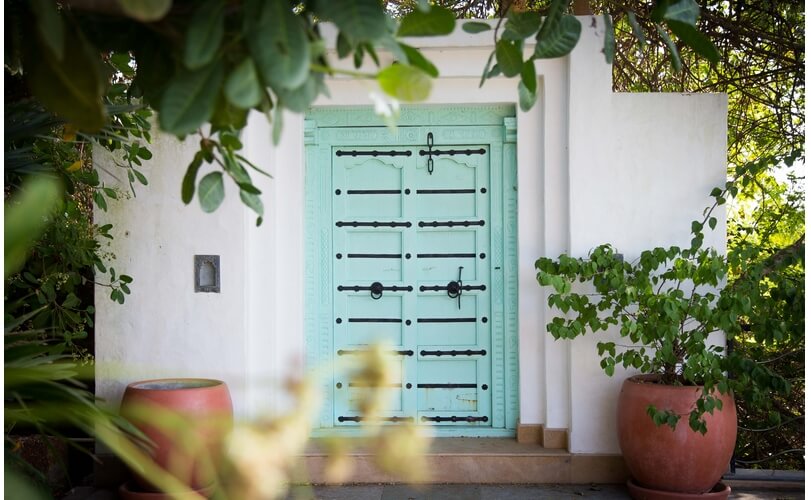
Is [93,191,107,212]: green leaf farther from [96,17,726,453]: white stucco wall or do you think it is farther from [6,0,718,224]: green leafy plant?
[6,0,718,224]: green leafy plant

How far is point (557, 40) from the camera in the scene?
1.60 meters

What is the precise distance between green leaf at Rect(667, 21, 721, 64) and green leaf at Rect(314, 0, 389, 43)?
566 mm

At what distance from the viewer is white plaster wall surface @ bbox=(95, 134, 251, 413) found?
215 inches

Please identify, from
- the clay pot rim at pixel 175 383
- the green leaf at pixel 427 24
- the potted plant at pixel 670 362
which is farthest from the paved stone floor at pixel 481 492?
the green leaf at pixel 427 24

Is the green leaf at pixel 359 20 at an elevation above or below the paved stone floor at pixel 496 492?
above

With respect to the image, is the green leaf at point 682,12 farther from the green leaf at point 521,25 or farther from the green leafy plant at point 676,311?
the green leafy plant at point 676,311

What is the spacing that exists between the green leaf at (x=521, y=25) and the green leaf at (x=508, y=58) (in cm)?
2

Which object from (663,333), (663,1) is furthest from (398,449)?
(663,333)

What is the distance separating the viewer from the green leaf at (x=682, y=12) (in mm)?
1519

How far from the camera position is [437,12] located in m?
1.31

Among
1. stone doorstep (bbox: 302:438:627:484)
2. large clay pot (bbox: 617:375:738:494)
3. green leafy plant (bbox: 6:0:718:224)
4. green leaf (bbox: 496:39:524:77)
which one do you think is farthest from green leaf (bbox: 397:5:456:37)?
stone doorstep (bbox: 302:438:627:484)

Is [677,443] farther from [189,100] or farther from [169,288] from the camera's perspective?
[189,100]

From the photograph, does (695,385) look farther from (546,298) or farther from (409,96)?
(409,96)

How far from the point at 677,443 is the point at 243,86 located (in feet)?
14.3
